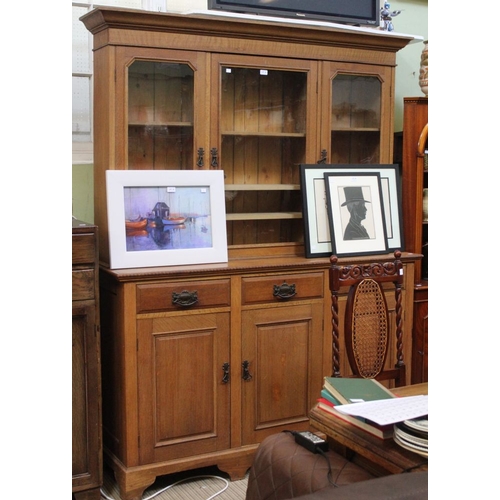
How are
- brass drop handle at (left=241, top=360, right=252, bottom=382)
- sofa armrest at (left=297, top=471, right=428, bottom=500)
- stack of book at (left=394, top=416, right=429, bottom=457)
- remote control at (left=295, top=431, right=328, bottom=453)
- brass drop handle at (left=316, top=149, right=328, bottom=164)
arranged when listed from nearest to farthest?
sofa armrest at (left=297, top=471, right=428, bottom=500), stack of book at (left=394, top=416, right=429, bottom=457), remote control at (left=295, top=431, right=328, bottom=453), brass drop handle at (left=241, top=360, right=252, bottom=382), brass drop handle at (left=316, top=149, right=328, bottom=164)

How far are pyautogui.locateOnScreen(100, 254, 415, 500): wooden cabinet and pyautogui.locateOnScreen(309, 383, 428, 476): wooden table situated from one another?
109cm

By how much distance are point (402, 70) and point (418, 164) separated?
804 millimetres

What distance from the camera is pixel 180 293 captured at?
2814 millimetres

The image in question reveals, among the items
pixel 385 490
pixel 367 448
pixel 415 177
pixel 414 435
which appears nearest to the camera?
pixel 385 490

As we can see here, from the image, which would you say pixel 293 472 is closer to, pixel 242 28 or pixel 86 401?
pixel 86 401

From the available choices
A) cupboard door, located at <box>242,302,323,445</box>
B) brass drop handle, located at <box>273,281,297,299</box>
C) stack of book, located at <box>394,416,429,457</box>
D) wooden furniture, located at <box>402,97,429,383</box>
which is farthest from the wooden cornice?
stack of book, located at <box>394,416,429,457</box>

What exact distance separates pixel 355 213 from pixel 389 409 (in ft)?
5.75

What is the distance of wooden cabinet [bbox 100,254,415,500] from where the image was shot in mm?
2775

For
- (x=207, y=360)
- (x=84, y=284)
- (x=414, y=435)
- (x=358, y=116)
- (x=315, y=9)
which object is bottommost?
(x=207, y=360)

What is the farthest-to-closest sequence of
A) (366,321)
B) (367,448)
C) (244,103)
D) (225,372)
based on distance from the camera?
1. (244,103)
2. (225,372)
3. (366,321)
4. (367,448)

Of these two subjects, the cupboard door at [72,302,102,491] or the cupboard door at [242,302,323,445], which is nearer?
the cupboard door at [72,302,102,491]

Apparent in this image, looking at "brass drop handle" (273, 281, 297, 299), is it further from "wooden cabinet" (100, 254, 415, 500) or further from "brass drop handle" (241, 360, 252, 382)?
"brass drop handle" (241, 360, 252, 382)

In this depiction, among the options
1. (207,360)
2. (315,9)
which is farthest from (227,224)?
(315,9)
